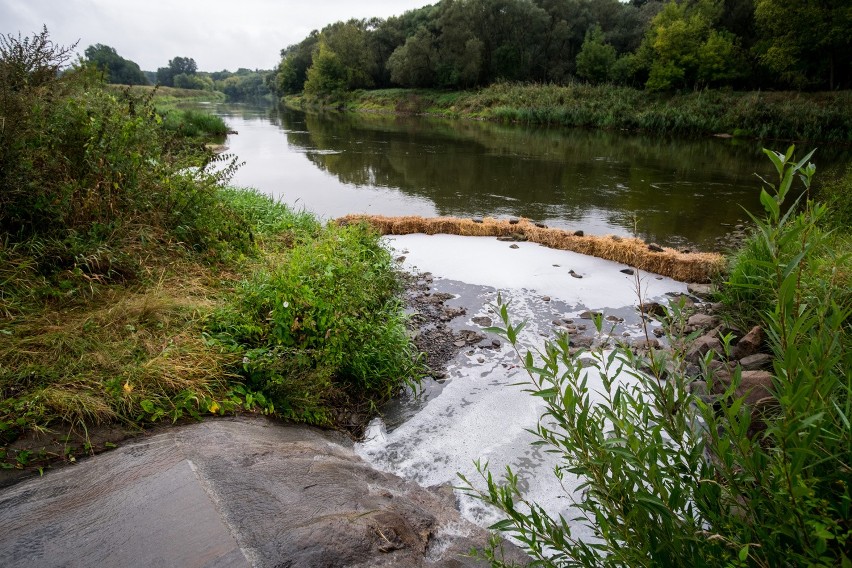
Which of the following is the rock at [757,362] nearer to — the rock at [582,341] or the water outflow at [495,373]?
the water outflow at [495,373]

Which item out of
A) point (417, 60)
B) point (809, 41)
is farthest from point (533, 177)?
point (417, 60)

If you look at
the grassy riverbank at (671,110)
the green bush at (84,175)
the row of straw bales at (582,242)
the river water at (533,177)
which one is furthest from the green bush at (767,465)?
the grassy riverbank at (671,110)

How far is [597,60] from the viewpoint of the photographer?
44000 millimetres

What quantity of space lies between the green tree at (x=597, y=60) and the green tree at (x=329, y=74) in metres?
32.0

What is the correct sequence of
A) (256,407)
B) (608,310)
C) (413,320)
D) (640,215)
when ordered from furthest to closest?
(640,215)
(608,310)
(413,320)
(256,407)

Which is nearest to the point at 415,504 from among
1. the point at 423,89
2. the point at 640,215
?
the point at 640,215

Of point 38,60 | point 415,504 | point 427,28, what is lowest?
point 415,504

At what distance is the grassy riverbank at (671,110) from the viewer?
83.6 feet

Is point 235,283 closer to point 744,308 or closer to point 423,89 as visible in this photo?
point 744,308

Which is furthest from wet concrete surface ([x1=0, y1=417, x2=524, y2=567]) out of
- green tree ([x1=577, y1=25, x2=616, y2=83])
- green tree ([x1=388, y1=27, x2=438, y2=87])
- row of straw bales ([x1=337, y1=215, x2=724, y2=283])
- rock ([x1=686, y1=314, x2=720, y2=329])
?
green tree ([x1=388, y1=27, x2=438, y2=87])

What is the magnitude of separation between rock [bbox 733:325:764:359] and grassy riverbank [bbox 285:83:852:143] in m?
27.1

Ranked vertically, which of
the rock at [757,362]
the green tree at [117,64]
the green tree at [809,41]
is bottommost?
the rock at [757,362]

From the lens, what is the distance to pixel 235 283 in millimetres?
4938

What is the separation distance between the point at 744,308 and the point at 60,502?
21.1 ft
